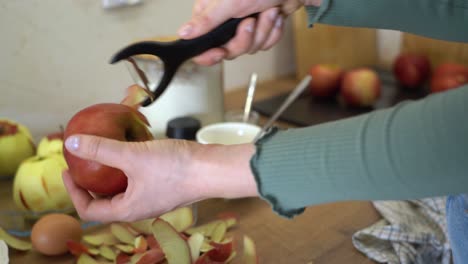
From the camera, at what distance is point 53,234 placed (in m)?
0.58

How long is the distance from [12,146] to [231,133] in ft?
1.18

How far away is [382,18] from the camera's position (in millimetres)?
593

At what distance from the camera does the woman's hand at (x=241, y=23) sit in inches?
23.1

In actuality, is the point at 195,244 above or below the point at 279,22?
below

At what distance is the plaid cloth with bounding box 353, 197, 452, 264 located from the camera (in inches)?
22.9

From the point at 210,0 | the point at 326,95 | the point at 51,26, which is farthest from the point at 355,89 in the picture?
the point at 51,26

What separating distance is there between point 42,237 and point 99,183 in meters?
0.17

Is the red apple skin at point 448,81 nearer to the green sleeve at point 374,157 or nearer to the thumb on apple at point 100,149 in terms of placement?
the green sleeve at point 374,157

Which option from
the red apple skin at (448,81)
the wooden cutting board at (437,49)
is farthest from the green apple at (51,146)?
the wooden cutting board at (437,49)

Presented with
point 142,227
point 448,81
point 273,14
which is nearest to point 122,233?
point 142,227

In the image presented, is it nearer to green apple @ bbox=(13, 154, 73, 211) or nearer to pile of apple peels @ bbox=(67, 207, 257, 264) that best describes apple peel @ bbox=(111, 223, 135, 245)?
pile of apple peels @ bbox=(67, 207, 257, 264)

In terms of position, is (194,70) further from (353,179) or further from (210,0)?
(353,179)

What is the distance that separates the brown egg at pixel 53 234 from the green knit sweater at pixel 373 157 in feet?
1.07

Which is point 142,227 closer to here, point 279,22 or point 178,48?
point 178,48
